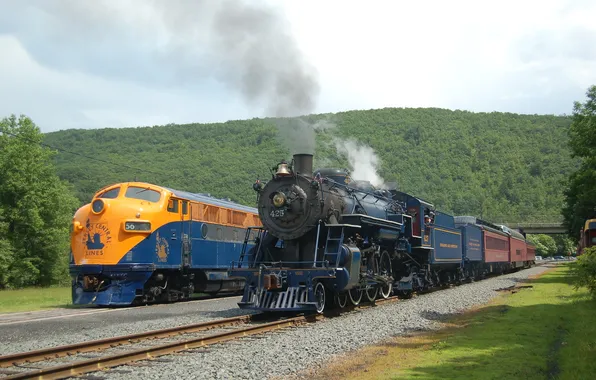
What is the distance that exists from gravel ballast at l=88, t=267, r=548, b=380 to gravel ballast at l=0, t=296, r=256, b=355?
10.7ft

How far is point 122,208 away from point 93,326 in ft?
19.2

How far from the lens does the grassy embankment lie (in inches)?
316

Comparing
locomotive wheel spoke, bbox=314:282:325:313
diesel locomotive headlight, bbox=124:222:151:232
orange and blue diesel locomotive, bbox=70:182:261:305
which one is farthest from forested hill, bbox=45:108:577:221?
locomotive wheel spoke, bbox=314:282:325:313

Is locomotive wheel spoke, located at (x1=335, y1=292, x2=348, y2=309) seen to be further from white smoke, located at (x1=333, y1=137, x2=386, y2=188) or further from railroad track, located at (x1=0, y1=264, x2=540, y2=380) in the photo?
white smoke, located at (x1=333, y1=137, x2=386, y2=188)

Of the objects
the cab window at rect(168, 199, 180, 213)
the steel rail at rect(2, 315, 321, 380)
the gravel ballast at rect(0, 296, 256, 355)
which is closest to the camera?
the steel rail at rect(2, 315, 321, 380)

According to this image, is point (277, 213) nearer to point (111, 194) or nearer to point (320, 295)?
point (320, 295)

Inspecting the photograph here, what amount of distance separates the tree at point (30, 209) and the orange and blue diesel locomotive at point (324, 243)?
29.6 metres

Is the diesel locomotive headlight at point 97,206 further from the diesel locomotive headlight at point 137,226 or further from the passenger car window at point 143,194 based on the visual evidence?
Answer: the diesel locomotive headlight at point 137,226

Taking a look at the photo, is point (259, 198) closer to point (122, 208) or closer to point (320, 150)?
point (122, 208)

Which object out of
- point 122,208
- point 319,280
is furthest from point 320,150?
point 319,280

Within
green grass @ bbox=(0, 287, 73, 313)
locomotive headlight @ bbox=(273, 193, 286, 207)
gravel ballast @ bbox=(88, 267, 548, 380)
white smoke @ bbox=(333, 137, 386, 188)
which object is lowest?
green grass @ bbox=(0, 287, 73, 313)

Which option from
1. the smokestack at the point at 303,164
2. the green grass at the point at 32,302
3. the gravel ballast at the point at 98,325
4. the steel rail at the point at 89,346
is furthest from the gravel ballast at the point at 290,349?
the green grass at the point at 32,302

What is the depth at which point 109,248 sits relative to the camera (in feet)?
61.4

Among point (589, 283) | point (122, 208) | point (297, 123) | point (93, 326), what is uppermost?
point (297, 123)
